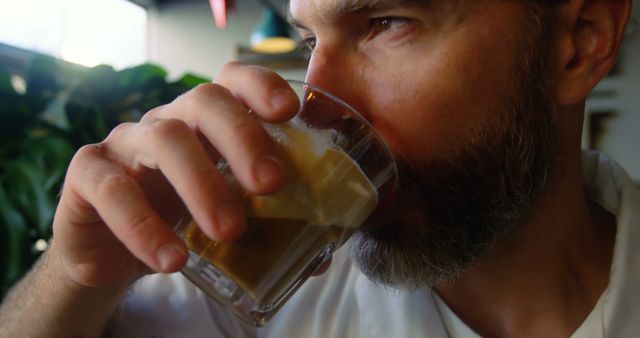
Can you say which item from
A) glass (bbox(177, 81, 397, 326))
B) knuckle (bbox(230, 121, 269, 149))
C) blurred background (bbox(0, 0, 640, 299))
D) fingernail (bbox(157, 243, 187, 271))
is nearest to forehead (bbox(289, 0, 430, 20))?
glass (bbox(177, 81, 397, 326))

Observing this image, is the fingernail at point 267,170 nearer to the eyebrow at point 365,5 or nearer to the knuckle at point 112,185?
the knuckle at point 112,185

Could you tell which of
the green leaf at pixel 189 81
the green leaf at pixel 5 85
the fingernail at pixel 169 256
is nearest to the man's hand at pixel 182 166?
the fingernail at pixel 169 256

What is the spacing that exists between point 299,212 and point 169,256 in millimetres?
121

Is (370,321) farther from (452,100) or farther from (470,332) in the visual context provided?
(452,100)

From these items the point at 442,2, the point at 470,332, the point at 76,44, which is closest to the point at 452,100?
the point at 442,2

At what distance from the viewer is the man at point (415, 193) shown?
50 centimetres

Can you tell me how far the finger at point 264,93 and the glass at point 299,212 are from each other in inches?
1.0

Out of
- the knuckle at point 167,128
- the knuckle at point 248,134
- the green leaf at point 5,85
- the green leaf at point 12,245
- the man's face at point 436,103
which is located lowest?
the green leaf at point 12,245

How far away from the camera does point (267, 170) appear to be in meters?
0.45

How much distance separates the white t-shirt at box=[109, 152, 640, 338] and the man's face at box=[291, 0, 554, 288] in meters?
0.13

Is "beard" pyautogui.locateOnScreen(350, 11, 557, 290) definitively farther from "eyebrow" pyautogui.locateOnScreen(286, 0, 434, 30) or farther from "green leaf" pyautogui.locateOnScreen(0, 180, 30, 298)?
"green leaf" pyautogui.locateOnScreen(0, 180, 30, 298)

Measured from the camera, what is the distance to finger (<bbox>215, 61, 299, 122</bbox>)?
1.62 feet

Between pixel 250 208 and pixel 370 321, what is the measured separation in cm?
50

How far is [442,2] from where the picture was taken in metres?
0.70
